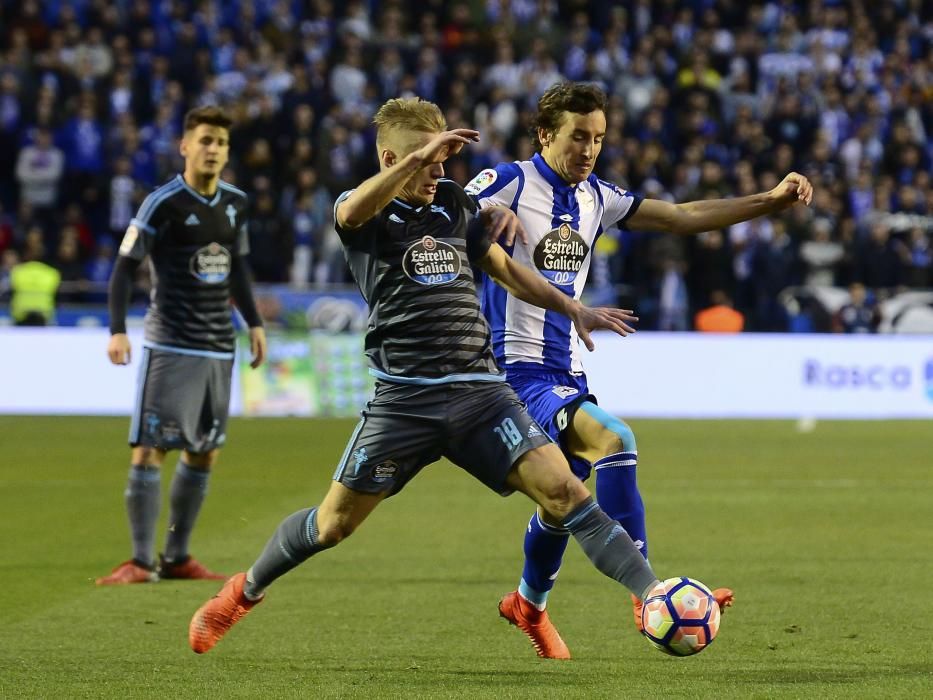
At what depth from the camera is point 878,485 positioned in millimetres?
12250

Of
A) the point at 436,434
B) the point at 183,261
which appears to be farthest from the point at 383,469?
the point at 183,261

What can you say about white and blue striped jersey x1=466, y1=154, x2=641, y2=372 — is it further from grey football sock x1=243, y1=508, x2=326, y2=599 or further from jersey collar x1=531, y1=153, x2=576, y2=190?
grey football sock x1=243, y1=508, x2=326, y2=599

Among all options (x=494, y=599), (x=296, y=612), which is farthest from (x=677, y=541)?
(x=296, y=612)

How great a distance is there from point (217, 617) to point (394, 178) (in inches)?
71.6

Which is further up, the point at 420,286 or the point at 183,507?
the point at 420,286

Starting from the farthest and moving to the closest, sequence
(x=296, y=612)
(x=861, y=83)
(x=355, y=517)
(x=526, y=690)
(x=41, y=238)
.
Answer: (x=861, y=83) < (x=41, y=238) < (x=296, y=612) < (x=355, y=517) < (x=526, y=690)

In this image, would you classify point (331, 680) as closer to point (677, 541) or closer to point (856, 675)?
point (856, 675)

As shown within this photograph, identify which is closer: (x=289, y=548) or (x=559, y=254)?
(x=289, y=548)

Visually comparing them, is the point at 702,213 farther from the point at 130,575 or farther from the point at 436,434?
the point at 130,575

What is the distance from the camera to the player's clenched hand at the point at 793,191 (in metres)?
5.93

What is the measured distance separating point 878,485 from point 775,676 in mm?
7284

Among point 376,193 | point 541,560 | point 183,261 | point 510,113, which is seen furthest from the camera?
point 510,113

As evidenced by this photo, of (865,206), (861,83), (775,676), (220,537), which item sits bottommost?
(220,537)

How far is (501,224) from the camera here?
5.33 m
